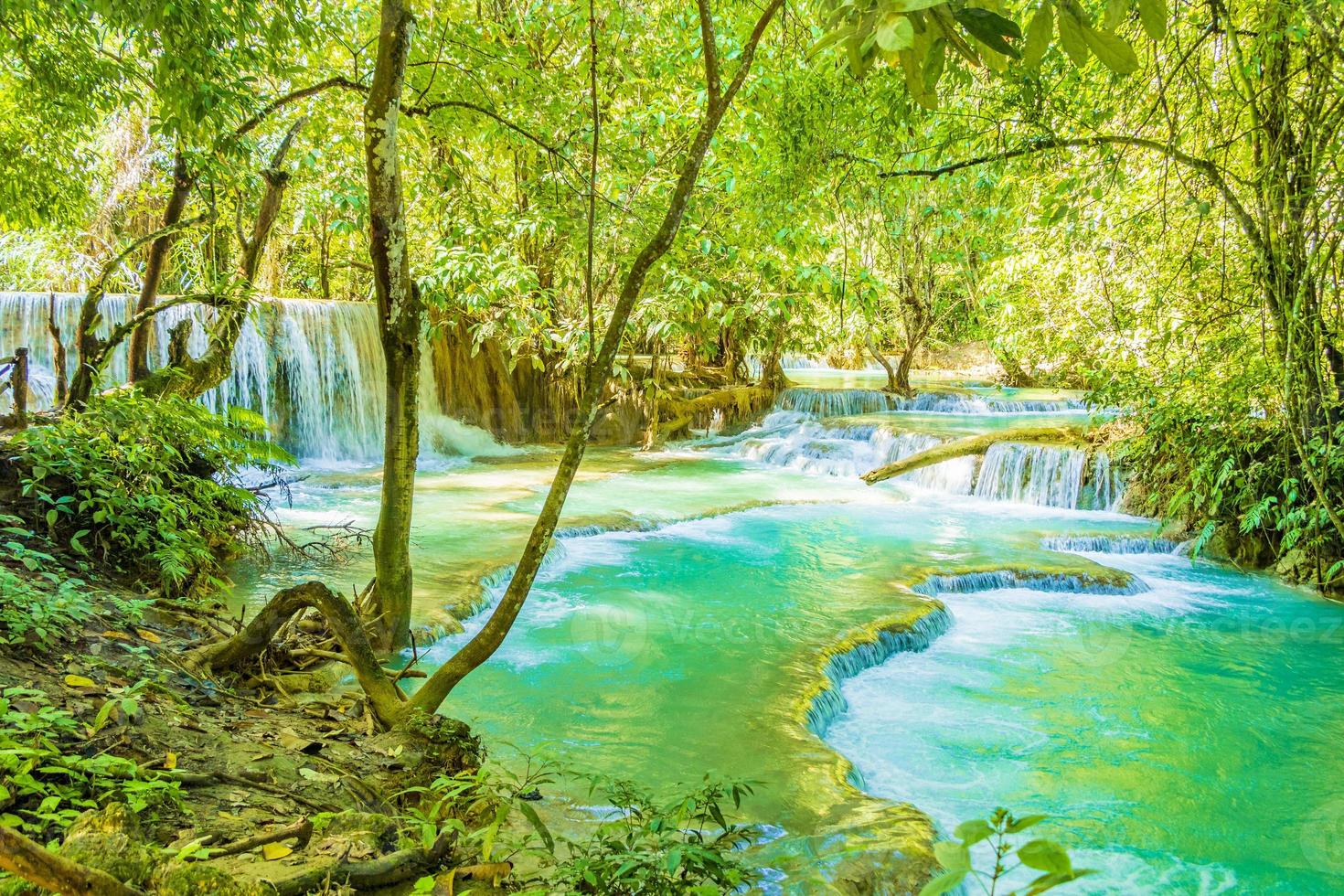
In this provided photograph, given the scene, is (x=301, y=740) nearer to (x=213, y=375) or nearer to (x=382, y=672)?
(x=382, y=672)

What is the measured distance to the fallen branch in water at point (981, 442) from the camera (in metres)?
12.2

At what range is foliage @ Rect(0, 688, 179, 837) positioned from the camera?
73.3 inches

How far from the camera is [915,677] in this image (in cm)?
595

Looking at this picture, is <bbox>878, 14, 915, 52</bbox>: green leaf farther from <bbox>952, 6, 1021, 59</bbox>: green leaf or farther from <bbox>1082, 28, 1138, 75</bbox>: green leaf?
<bbox>1082, 28, 1138, 75</bbox>: green leaf

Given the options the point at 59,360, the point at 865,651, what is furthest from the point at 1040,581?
the point at 59,360

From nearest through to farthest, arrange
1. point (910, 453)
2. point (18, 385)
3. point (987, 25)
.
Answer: point (987, 25), point (18, 385), point (910, 453)

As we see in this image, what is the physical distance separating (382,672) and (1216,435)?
9.14 m

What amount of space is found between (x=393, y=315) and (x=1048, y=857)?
352cm

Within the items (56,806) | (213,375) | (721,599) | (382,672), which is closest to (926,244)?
(721,599)

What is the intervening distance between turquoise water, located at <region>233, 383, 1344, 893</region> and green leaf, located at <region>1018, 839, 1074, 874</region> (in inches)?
72.2

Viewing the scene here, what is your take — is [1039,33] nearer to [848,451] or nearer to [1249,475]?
[1249,475]

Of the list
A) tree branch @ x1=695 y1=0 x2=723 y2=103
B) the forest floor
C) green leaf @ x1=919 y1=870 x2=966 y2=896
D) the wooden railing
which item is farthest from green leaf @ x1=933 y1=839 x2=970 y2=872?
the wooden railing

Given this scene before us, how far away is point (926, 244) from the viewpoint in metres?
17.0

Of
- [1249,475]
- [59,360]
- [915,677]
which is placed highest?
[59,360]
